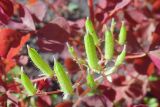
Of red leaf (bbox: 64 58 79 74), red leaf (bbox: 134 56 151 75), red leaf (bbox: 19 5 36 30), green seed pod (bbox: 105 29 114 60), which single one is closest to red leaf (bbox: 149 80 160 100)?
red leaf (bbox: 134 56 151 75)

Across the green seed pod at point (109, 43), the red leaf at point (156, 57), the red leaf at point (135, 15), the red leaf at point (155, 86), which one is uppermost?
the red leaf at point (135, 15)

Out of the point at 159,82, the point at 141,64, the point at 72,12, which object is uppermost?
the point at 72,12

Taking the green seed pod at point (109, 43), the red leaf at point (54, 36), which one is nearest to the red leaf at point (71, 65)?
the red leaf at point (54, 36)

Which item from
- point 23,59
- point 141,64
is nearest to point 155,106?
point 141,64

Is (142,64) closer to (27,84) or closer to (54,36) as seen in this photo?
(54,36)

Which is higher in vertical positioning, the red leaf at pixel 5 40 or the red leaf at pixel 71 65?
the red leaf at pixel 5 40

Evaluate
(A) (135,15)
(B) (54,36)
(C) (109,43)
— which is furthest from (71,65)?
(C) (109,43)

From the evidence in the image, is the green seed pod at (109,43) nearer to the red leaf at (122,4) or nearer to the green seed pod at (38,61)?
the green seed pod at (38,61)

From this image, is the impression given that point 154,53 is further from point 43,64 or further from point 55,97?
point 55,97
